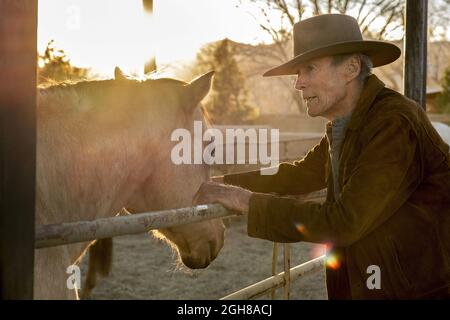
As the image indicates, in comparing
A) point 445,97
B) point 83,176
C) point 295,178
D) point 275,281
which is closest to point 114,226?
point 83,176

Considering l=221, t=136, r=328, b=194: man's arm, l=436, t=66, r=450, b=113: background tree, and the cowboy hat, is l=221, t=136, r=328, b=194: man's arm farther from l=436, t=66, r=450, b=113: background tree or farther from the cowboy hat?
l=436, t=66, r=450, b=113: background tree

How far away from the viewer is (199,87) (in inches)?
91.6

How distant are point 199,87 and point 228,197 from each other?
62 centimetres

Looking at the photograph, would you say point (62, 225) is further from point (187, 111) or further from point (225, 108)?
point (225, 108)

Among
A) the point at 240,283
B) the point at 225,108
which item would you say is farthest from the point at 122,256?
the point at 225,108

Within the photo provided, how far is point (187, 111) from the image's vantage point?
93.4 inches

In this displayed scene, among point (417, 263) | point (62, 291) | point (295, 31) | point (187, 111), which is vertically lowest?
point (62, 291)

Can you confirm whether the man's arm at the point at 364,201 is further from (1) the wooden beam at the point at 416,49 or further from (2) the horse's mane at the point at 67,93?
(1) the wooden beam at the point at 416,49

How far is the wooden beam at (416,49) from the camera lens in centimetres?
300

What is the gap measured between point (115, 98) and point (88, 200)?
1.47 feet

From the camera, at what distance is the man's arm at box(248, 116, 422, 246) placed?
1668 millimetres

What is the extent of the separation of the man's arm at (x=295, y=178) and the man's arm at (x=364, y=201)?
728 millimetres

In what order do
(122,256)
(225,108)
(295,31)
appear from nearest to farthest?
(295,31), (122,256), (225,108)

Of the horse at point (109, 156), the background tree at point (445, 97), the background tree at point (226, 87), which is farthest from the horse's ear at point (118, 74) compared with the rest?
the background tree at point (226, 87)
